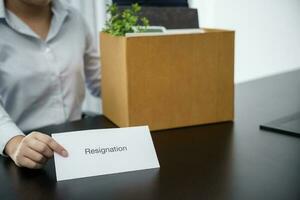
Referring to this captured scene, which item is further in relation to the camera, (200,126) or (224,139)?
(200,126)

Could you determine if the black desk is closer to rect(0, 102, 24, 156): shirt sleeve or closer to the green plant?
rect(0, 102, 24, 156): shirt sleeve

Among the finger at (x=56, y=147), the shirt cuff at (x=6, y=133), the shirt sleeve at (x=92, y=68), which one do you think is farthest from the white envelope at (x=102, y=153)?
the shirt sleeve at (x=92, y=68)

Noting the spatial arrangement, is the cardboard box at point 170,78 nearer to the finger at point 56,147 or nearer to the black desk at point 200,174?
the black desk at point 200,174

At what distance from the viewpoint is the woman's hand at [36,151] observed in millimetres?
681

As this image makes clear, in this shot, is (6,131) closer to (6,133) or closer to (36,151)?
(6,133)

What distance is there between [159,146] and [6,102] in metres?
0.62

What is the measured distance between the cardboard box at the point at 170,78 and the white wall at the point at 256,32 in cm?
142

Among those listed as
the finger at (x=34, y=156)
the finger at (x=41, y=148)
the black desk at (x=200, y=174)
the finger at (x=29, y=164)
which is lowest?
the black desk at (x=200, y=174)

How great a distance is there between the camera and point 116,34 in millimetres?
931

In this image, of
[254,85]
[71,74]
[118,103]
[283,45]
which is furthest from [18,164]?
[283,45]

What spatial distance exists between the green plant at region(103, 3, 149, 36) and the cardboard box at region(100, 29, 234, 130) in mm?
28

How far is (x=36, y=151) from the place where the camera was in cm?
70

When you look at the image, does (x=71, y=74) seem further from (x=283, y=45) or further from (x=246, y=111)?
(x=283, y=45)

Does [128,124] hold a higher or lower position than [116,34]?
lower
